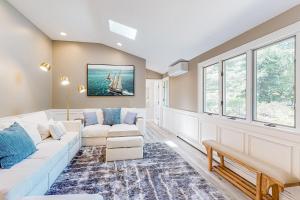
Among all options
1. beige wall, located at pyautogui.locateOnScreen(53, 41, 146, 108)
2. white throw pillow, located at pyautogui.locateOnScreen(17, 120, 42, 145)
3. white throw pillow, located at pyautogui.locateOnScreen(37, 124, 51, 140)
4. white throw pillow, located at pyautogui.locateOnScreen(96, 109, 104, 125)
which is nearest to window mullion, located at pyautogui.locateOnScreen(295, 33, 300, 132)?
white throw pillow, located at pyautogui.locateOnScreen(17, 120, 42, 145)

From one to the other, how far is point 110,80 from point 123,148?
2.90 metres

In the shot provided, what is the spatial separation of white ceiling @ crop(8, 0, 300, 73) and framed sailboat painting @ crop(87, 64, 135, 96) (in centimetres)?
93

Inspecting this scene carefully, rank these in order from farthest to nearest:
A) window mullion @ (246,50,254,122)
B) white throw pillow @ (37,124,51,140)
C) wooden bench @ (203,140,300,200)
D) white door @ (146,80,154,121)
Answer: white door @ (146,80,154,121)
white throw pillow @ (37,124,51,140)
window mullion @ (246,50,254,122)
wooden bench @ (203,140,300,200)

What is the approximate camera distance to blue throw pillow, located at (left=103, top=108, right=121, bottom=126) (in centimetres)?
530

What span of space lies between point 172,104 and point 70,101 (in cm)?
334

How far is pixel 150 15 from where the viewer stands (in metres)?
3.34

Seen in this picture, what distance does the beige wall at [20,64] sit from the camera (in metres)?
3.36

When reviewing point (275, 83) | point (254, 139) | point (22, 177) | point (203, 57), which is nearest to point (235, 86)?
point (275, 83)

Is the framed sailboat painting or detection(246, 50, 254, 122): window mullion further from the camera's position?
the framed sailboat painting

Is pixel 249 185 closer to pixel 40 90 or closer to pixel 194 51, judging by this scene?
pixel 194 51

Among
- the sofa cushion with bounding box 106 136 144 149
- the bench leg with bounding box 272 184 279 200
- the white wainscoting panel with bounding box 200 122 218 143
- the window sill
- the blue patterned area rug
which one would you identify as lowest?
the blue patterned area rug

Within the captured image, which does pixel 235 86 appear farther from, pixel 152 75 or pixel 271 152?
pixel 152 75

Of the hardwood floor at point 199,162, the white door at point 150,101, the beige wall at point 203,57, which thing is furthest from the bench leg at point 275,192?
the white door at point 150,101

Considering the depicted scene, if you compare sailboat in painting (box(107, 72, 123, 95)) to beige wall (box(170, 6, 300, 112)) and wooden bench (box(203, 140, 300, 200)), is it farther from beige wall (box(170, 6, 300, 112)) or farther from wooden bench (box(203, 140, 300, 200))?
wooden bench (box(203, 140, 300, 200))
